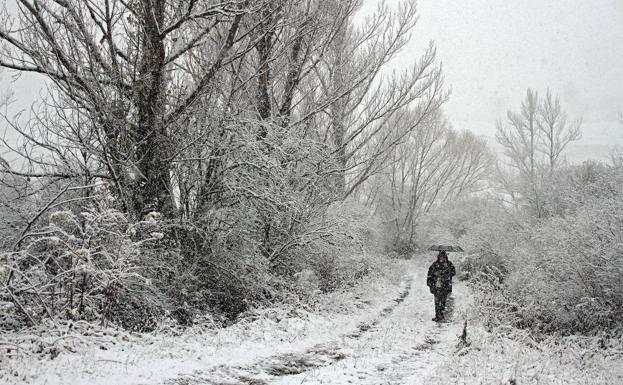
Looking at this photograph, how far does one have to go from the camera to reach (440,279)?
11375mm

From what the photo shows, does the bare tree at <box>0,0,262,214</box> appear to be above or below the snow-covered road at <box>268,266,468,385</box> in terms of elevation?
above

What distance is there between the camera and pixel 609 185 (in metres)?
14.0

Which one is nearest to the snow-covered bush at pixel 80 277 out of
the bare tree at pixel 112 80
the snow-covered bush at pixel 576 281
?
the bare tree at pixel 112 80

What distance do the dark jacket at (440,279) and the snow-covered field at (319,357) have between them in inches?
36.6

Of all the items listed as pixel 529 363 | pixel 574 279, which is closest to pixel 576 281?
pixel 574 279

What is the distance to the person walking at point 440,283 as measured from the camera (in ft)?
36.4

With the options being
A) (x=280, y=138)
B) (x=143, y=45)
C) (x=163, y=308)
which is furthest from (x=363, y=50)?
(x=163, y=308)

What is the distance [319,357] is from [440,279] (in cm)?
616

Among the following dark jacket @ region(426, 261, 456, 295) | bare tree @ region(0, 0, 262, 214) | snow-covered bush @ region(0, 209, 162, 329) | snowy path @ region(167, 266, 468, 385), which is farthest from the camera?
dark jacket @ region(426, 261, 456, 295)

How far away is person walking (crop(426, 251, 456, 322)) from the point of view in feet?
36.4

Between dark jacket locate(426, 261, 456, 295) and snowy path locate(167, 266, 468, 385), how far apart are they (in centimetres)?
84

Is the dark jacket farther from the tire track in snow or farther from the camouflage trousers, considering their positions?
the tire track in snow

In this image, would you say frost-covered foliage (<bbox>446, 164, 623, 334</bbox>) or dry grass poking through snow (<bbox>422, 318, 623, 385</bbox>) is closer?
dry grass poking through snow (<bbox>422, 318, 623, 385</bbox>)

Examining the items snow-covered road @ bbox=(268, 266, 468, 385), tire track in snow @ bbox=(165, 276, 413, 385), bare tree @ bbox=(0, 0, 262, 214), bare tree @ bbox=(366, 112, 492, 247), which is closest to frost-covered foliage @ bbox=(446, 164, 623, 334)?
snow-covered road @ bbox=(268, 266, 468, 385)
